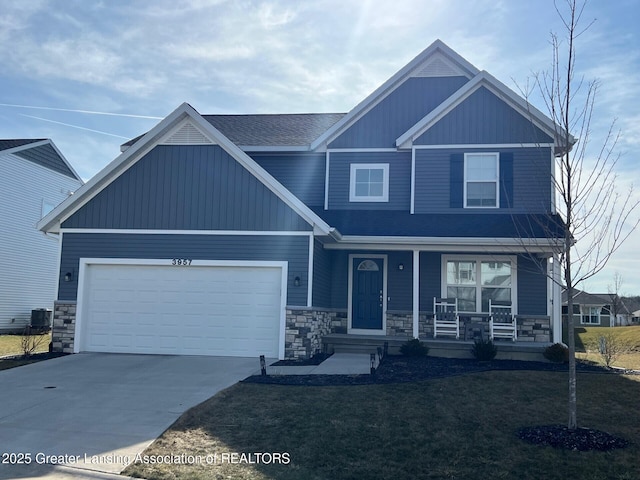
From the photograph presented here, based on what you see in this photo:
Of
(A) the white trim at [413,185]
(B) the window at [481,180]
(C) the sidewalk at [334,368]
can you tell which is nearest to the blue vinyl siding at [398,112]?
(A) the white trim at [413,185]

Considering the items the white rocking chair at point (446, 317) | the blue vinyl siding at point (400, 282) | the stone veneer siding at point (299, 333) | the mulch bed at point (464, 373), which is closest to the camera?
the mulch bed at point (464, 373)

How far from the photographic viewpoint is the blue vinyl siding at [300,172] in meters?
→ 16.6

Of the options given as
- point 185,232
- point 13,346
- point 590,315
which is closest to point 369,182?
point 185,232

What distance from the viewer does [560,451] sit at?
20.7 ft

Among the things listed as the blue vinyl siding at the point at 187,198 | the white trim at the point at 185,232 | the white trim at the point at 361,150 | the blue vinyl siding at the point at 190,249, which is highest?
the white trim at the point at 361,150

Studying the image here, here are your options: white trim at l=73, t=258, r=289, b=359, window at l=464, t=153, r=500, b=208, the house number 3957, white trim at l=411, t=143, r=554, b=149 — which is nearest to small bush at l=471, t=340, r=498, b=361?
window at l=464, t=153, r=500, b=208

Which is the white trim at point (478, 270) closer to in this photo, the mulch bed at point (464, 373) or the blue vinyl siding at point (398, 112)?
the mulch bed at point (464, 373)

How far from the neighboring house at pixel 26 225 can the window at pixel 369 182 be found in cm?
1121

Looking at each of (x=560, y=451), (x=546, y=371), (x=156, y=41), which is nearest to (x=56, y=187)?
(x=156, y=41)

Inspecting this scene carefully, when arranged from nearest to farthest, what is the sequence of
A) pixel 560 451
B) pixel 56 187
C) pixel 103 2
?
pixel 560 451, pixel 103 2, pixel 56 187

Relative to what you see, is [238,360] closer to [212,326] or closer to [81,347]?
[212,326]

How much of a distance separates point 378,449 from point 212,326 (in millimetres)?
7583

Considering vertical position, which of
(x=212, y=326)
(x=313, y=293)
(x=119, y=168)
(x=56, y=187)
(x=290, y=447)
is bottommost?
(x=290, y=447)

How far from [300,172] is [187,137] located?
3983 millimetres
